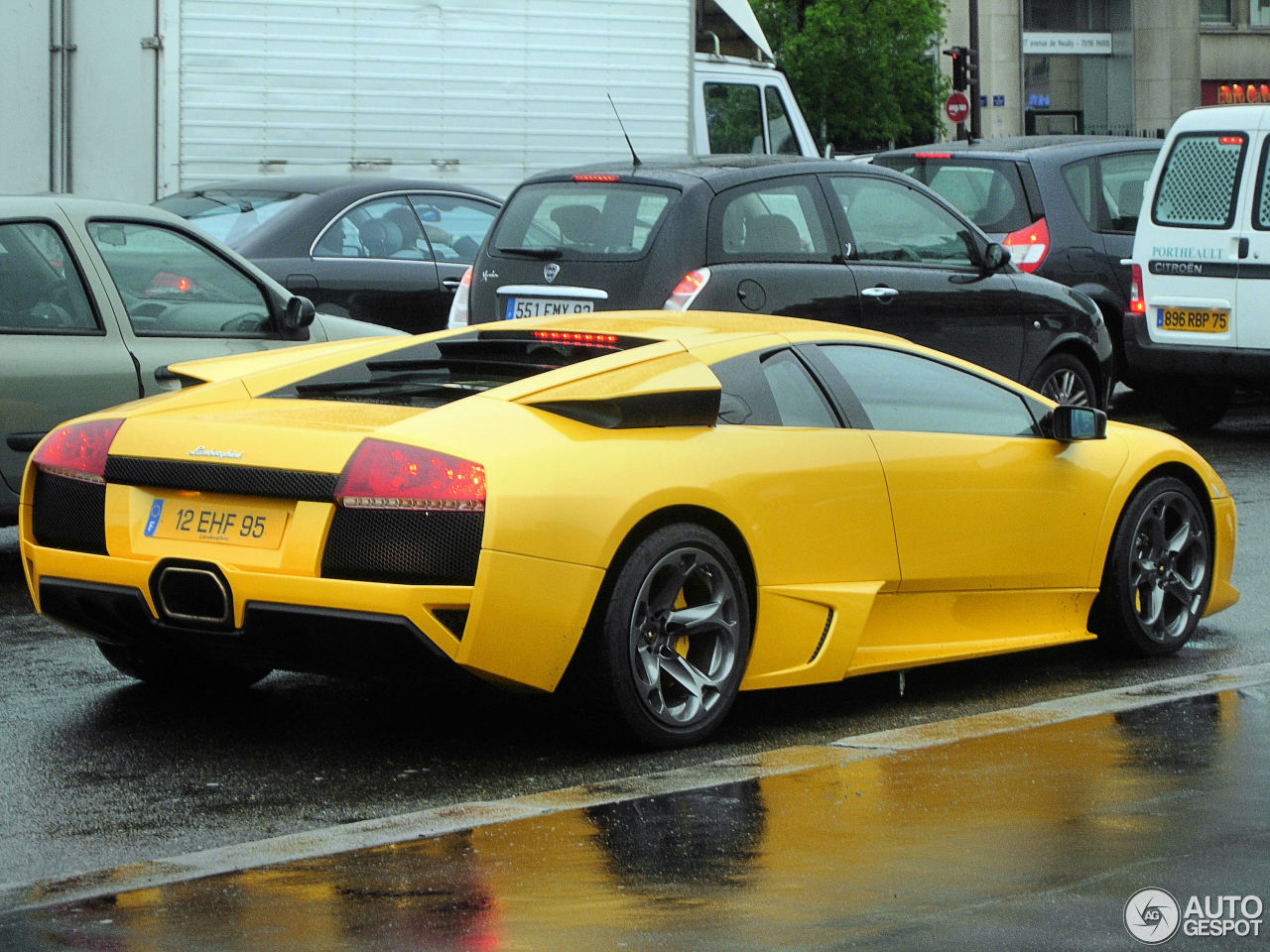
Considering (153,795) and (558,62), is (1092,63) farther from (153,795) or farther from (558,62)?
(153,795)

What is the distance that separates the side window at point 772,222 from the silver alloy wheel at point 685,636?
471 centimetres

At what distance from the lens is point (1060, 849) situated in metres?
4.60

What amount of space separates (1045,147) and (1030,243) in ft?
2.72

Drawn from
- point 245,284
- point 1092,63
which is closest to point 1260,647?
point 245,284

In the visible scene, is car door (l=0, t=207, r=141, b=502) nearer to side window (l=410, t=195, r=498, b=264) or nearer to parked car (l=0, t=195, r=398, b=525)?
parked car (l=0, t=195, r=398, b=525)

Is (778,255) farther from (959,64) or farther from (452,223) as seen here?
(959,64)

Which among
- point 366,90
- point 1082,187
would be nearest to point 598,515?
point 1082,187

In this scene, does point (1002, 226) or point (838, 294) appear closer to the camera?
point (838, 294)

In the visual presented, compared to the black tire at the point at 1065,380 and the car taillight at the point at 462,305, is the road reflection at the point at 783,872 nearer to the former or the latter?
the car taillight at the point at 462,305

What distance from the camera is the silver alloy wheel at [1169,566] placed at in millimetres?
7215

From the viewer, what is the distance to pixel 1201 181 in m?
13.3

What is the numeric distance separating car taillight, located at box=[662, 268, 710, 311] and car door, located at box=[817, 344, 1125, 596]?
3175mm

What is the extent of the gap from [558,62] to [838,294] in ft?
23.0

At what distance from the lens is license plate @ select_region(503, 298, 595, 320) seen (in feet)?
33.7
